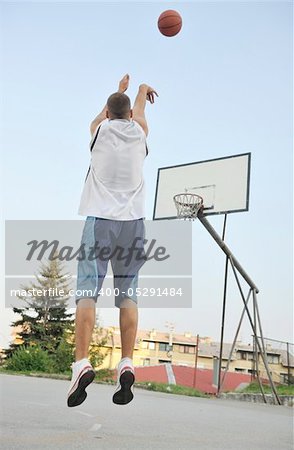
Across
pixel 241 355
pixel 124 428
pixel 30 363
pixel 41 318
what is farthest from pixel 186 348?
pixel 124 428

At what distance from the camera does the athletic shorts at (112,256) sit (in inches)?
91.5

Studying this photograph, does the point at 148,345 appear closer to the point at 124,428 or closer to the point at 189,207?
the point at 189,207

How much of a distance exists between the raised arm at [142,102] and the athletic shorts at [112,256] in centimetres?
54

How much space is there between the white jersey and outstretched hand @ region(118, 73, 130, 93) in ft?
1.17

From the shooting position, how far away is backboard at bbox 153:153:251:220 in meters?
11.1

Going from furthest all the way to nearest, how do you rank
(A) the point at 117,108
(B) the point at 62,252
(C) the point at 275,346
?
(C) the point at 275,346
(B) the point at 62,252
(A) the point at 117,108

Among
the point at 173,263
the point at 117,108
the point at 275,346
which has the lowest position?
the point at 275,346

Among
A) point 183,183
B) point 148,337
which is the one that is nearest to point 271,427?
point 183,183

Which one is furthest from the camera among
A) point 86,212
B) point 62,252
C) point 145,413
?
point 145,413

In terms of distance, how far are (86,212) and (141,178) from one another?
1.08ft

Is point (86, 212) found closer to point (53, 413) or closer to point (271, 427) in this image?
point (53, 413)

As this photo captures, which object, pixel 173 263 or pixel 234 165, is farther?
pixel 234 165

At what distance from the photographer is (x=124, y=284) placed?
2422 mm

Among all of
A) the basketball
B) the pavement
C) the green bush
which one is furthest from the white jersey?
the green bush
